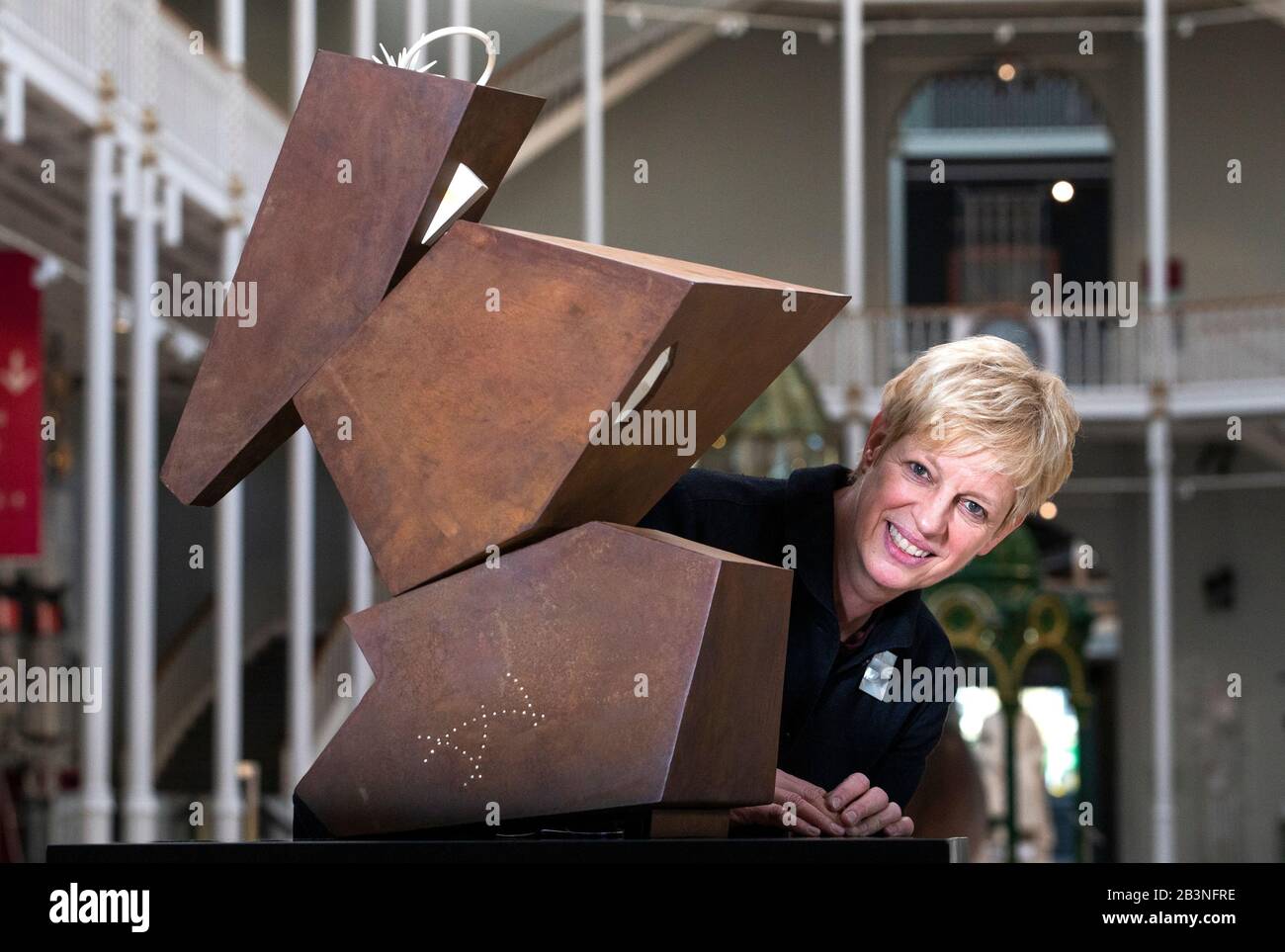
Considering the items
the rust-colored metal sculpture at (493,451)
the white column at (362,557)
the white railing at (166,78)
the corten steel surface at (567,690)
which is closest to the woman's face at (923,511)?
the rust-colored metal sculpture at (493,451)

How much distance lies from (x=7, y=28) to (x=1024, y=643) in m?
6.91

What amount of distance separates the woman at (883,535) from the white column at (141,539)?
9.68 meters

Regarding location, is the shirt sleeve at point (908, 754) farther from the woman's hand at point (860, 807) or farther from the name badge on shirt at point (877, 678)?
the woman's hand at point (860, 807)

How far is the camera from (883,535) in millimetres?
3002

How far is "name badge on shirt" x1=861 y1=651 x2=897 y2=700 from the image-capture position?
321 cm

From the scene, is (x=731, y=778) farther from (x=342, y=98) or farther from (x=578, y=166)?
(x=578, y=166)

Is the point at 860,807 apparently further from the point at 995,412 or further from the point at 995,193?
the point at 995,193

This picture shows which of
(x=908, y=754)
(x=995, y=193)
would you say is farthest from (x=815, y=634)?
(x=995, y=193)

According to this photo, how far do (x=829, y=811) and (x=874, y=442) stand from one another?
61 cm

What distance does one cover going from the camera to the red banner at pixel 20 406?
1116 centimetres

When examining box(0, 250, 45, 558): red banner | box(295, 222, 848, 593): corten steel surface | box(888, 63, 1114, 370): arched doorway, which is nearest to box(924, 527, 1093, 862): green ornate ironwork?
box(0, 250, 45, 558): red banner

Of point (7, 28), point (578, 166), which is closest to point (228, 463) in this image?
point (7, 28)

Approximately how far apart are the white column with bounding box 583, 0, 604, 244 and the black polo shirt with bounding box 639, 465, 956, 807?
49.3ft

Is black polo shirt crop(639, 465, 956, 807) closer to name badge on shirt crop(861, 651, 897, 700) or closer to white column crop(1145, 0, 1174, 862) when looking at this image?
name badge on shirt crop(861, 651, 897, 700)
